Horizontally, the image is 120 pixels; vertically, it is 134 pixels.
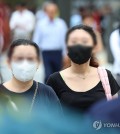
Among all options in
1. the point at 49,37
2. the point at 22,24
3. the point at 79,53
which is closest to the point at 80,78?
the point at 79,53

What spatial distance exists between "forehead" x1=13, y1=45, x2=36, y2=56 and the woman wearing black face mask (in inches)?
22.2

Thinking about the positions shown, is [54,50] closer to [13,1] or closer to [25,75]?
[25,75]

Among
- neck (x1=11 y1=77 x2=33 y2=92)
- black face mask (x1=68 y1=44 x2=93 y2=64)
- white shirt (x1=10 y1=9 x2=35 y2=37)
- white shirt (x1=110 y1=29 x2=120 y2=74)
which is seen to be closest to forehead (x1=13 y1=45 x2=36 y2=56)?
neck (x1=11 y1=77 x2=33 y2=92)

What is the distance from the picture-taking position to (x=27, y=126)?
244cm

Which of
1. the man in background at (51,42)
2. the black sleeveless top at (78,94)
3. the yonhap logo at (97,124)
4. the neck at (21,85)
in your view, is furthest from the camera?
the man in background at (51,42)

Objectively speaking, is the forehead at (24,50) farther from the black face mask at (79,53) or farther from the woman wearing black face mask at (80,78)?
the black face mask at (79,53)

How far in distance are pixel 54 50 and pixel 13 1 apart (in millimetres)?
14124

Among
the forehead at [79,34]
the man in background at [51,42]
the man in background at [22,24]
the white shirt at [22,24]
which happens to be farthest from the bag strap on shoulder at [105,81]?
the white shirt at [22,24]

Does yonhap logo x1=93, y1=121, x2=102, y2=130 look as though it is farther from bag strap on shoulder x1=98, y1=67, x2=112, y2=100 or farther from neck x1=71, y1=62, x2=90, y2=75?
neck x1=71, y1=62, x2=90, y2=75

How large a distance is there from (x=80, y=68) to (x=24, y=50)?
2.53 feet

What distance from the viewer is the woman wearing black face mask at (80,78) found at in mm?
4797

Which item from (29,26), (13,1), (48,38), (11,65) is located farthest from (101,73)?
(13,1)

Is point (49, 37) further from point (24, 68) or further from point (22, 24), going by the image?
point (24, 68)

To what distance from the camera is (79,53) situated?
5.06m
